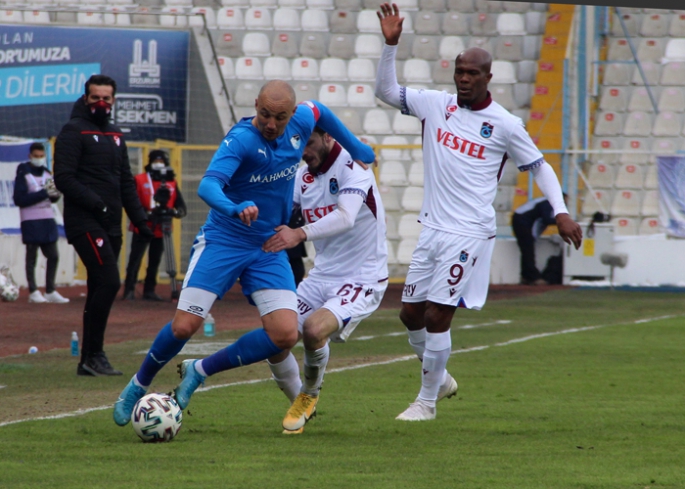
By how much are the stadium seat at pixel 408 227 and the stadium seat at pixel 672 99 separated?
19.1ft

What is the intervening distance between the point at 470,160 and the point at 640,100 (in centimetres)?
1662

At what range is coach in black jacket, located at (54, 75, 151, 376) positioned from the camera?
812 cm

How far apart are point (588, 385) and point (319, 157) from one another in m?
2.93

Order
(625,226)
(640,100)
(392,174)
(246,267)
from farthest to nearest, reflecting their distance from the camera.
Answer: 1. (640,100)
2. (392,174)
3. (625,226)
4. (246,267)

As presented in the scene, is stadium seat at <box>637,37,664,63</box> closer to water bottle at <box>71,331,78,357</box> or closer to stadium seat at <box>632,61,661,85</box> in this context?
stadium seat at <box>632,61,661,85</box>

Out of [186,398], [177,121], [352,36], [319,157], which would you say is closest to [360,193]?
[319,157]

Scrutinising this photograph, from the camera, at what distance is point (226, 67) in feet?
73.1

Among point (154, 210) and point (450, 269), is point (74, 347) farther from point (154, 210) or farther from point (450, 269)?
point (154, 210)

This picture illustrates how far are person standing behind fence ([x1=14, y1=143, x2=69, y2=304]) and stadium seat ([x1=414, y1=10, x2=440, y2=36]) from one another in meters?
10.1

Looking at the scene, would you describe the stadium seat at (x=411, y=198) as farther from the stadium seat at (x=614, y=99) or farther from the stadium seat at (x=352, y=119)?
the stadium seat at (x=614, y=99)

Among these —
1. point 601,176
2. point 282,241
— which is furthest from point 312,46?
point 282,241

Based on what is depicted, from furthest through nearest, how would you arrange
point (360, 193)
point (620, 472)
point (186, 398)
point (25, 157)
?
point (25, 157), point (360, 193), point (186, 398), point (620, 472)

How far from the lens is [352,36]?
74.6ft

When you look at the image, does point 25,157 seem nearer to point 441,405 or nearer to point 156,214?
point 156,214
